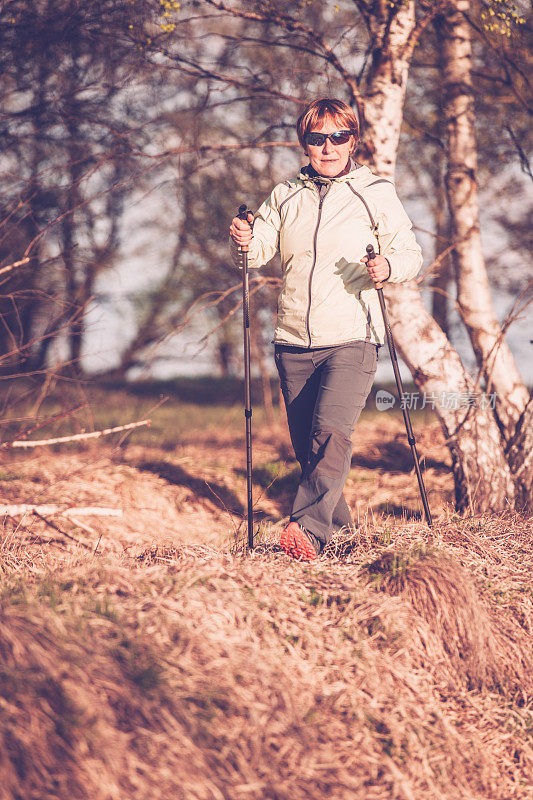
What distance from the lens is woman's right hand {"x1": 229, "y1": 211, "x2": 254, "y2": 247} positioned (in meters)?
4.48

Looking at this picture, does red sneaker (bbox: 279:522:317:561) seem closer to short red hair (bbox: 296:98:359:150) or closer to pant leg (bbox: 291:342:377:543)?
pant leg (bbox: 291:342:377:543)

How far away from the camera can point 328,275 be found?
14.6ft

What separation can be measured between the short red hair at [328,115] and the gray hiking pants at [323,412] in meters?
1.24

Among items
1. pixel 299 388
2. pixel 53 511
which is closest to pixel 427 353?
pixel 299 388

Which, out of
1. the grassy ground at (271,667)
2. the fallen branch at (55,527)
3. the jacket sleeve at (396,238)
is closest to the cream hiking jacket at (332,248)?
the jacket sleeve at (396,238)

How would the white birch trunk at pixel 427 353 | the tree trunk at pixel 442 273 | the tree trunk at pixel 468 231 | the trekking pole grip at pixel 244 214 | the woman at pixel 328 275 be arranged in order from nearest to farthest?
the woman at pixel 328 275 < the trekking pole grip at pixel 244 214 < the white birch trunk at pixel 427 353 < the tree trunk at pixel 468 231 < the tree trunk at pixel 442 273

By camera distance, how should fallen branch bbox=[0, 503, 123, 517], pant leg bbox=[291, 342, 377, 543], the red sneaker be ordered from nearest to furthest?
the red sneaker
pant leg bbox=[291, 342, 377, 543]
fallen branch bbox=[0, 503, 123, 517]

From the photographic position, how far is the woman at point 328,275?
4.36 m

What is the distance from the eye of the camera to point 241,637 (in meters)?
3.15

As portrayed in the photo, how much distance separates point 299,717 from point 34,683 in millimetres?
933

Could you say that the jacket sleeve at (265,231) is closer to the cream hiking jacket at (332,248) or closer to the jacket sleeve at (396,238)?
the cream hiking jacket at (332,248)

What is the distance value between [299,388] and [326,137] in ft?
4.74

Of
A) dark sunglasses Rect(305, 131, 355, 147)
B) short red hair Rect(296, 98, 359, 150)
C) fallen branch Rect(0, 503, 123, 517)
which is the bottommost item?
fallen branch Rect(0, 503, 123, 517)

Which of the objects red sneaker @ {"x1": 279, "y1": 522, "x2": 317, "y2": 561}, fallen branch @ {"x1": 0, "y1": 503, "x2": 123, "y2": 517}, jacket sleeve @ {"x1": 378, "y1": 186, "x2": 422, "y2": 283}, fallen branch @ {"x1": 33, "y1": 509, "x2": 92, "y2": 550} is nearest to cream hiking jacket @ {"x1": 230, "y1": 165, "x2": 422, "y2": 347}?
jacket sleeve @ {"x1": 378, "y1": 186, "x2": 422, "y2": 283}
